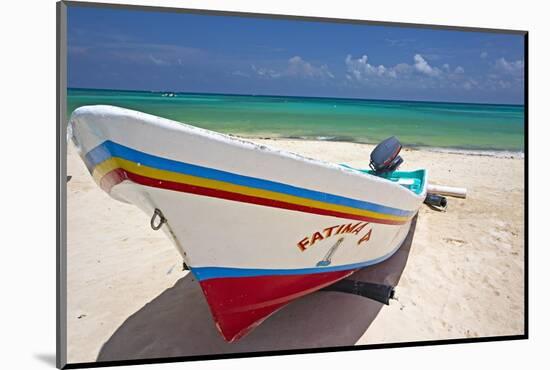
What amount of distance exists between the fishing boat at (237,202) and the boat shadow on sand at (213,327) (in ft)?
0.81

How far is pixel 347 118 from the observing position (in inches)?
133

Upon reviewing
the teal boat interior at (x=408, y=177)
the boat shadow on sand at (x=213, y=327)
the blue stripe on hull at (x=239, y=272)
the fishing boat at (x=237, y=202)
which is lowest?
the boat shadow on sand at (x=213, y=327)

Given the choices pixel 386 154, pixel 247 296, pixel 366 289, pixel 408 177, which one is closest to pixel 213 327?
pixel 247 296

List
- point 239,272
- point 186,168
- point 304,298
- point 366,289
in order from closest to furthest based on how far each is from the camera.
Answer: point 186,168
point 239,272
point 304,298
point 366,289

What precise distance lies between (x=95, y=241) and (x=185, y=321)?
632mm

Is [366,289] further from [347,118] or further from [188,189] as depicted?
[188,189]

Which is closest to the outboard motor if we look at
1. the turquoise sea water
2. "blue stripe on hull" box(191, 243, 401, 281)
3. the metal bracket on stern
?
the turquoise sea water

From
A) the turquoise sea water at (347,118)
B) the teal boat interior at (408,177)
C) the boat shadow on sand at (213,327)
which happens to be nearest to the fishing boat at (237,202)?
the boat shadow on sand at (213,327)

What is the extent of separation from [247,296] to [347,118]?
1726mm

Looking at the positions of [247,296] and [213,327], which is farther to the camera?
[213,327]

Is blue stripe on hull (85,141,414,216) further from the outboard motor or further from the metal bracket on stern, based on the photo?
the outboard motor

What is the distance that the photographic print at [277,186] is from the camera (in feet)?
5.64

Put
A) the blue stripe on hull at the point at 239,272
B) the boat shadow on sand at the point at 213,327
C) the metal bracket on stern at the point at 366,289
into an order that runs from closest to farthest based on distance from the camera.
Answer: the blue stripe on hull at the point at 239,272 < the boat shadow on sand at the point at 213,327 < the metal bracket on stern at the point at 366,289

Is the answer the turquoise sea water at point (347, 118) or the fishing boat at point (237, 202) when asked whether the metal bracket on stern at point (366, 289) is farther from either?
the turquoise sea water at point (347, 118)
